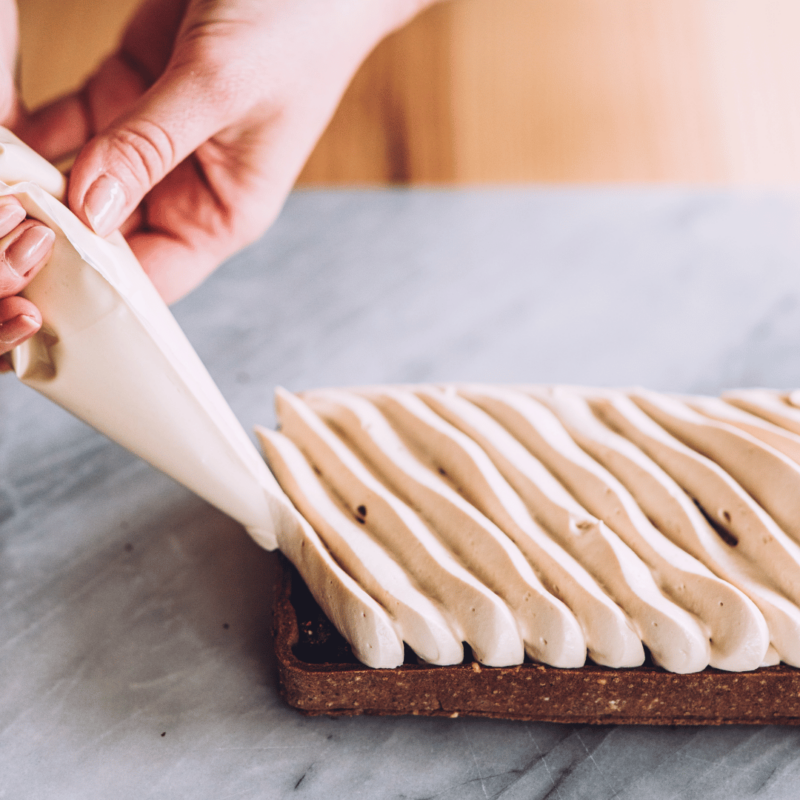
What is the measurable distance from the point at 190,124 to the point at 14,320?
41 cm

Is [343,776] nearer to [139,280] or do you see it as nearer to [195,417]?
[195,417]

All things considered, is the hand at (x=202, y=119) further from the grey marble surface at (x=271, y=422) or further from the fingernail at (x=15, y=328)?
the grey marble surface at (x=271, y=422)

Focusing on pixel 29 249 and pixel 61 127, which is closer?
pixel 29 249

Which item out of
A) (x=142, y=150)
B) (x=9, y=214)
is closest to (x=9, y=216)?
(x=9, y=214)

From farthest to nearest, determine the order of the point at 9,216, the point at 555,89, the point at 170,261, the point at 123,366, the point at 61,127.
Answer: the point at 555,89, the point at 61,127, the point at 170,261, the point at 123,366, the point at 9,216

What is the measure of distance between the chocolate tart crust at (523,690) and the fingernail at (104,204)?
0.62 metres

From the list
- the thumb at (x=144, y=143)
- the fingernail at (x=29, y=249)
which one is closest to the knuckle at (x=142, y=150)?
the thumb at (x=144, y=143)

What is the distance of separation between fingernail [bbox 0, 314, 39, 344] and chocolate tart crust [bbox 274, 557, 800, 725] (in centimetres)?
55

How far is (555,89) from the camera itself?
2.59m

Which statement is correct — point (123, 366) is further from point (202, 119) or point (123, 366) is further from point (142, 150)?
point (202, 119)

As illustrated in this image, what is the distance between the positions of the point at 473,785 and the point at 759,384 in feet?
3.59

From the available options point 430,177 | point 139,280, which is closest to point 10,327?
point 139,280

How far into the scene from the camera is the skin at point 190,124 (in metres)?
1.14

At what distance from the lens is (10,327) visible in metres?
1.10
